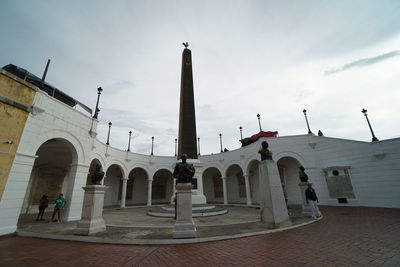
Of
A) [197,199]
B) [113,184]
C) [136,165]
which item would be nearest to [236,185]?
[197,199]

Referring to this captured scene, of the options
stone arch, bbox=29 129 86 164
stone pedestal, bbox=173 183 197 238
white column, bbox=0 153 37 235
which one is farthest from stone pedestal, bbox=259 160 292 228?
stone arch, bbox=29 129 86 164

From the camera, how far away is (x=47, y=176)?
15266 mm

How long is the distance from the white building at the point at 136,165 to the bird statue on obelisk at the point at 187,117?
1.97 m

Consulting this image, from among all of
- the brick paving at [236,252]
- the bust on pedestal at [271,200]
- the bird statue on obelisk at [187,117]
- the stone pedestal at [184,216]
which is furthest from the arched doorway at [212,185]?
the brick paving at [236,252]

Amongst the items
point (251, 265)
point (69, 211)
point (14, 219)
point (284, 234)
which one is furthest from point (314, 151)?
point (14, 219)

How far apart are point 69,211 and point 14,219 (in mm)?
2665

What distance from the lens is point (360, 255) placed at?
4020mm

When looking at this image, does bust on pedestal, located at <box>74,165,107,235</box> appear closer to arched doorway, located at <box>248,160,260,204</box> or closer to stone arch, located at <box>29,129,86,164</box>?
stone arch, located at <box>29,129,86,164</box>

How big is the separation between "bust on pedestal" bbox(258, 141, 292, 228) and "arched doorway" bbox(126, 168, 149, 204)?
21365 mm

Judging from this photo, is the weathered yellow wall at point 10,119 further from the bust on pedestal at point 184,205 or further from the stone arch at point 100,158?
the stone arch at point 100,158

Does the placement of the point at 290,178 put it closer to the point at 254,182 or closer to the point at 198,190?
the point at 254,182

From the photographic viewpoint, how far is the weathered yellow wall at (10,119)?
23.1 feet

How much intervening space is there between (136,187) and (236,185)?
15150 mm

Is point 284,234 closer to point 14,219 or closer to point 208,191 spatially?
point 14,219
